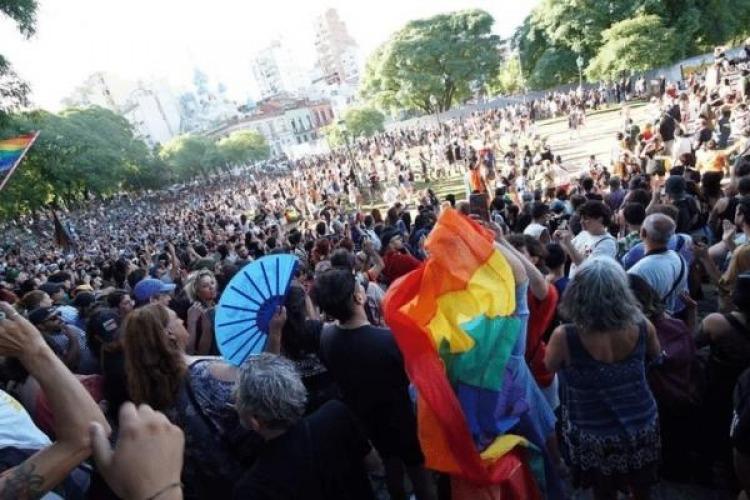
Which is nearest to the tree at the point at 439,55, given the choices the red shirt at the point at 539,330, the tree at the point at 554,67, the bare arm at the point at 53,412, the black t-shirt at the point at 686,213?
the tree at the point at 554,67

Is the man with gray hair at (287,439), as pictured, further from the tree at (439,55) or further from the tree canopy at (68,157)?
the tree at (439,55)

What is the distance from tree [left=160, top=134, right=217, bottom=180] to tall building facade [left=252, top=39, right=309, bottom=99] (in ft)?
233

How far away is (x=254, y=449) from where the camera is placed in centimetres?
232

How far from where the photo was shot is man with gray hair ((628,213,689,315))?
10.5 feet

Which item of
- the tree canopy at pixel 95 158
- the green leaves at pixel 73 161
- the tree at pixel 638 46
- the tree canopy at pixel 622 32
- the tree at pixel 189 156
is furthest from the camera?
the tree at pixel 189 156

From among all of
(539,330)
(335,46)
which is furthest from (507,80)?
(335,46)

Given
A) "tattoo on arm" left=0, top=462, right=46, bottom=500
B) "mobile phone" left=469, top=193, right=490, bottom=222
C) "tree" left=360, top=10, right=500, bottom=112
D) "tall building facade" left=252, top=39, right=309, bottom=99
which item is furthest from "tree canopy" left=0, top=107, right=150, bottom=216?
"tall building facade" left=252, top=39, right=309, bottom=99

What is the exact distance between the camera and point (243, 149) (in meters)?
68.3

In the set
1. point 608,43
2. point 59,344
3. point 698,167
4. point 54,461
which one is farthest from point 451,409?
point 608,43

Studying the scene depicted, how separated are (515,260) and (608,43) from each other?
1339 inches

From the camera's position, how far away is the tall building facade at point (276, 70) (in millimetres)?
134625

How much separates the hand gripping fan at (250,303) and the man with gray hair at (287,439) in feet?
2.34

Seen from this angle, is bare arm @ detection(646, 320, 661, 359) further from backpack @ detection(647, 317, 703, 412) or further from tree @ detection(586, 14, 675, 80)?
tree @ detection(586, 14, 675, 80)

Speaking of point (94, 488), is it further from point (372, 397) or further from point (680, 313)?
point (680, 313)
